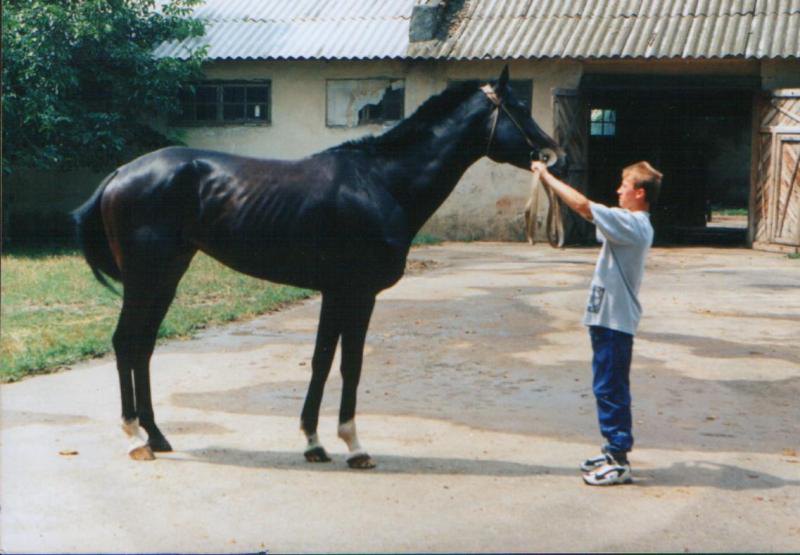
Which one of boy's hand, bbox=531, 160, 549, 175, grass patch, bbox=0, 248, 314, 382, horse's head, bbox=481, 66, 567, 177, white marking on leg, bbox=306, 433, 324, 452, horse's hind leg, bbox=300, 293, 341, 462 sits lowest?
grass patch, bbox=0, 248, 314, 382

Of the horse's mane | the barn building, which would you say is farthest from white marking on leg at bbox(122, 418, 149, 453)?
the barn building

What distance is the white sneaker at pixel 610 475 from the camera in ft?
16.2

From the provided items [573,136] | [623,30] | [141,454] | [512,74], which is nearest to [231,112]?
[512,74]

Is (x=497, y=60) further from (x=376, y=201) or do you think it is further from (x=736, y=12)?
(x=376, y=201)

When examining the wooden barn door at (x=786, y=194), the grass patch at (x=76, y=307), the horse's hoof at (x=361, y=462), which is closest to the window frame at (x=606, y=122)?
the wooden barn door at (x=786, y=194)

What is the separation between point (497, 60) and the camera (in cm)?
1808

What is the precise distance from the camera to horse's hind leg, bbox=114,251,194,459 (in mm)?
5438

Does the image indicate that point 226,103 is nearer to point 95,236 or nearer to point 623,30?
Result: point 623,30

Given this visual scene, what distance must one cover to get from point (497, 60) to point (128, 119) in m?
6.60

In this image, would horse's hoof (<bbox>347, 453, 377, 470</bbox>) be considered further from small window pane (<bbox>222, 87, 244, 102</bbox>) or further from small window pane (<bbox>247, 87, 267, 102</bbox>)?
small window pane (<bbox>222, 87, 244, 102</bbox>)

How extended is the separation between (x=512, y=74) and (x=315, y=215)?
44.5 ft

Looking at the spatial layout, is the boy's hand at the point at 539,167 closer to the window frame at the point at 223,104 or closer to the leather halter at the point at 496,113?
the leather halter at the point at 496,113

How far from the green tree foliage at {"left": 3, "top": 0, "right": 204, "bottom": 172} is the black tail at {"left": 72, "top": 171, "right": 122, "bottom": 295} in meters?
11.5

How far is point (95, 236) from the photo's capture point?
5.70 meters
